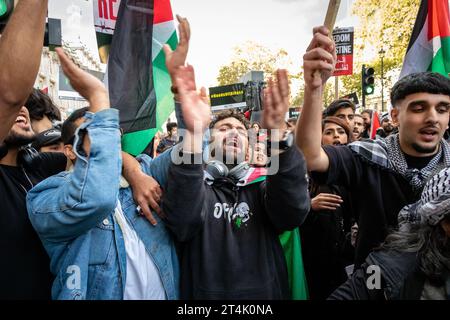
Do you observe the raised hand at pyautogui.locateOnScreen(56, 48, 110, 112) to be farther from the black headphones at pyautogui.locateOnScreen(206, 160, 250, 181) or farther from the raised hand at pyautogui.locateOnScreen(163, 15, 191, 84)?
the black headphones at pyautogui.locateOnScreen(206, 160, 250, 181)

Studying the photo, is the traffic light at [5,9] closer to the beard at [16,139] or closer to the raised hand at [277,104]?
the beard at [16,139]

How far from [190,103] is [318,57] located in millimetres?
654

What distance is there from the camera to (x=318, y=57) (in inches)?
70.2

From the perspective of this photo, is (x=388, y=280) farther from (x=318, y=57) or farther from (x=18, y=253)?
(x=18, y=253)

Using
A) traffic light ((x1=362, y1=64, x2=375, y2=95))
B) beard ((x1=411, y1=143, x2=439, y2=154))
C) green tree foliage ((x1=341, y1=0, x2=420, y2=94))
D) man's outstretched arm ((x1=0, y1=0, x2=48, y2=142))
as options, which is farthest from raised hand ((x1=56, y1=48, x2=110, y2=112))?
green tree foliage ((x1=341, y1=0, x2=420, y2=94))

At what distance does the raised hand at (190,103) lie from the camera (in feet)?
5.29

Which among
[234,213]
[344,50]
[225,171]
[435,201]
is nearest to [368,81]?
[344,50]

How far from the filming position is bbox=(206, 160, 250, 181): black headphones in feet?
6.58

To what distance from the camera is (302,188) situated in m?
1.76

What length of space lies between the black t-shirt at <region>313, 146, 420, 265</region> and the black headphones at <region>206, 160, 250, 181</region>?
38cm

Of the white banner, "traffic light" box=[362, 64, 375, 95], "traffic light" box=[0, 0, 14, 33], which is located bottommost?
"traffic light" box=[0, 0, 14, 33]

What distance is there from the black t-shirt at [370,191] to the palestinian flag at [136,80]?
104 cm
